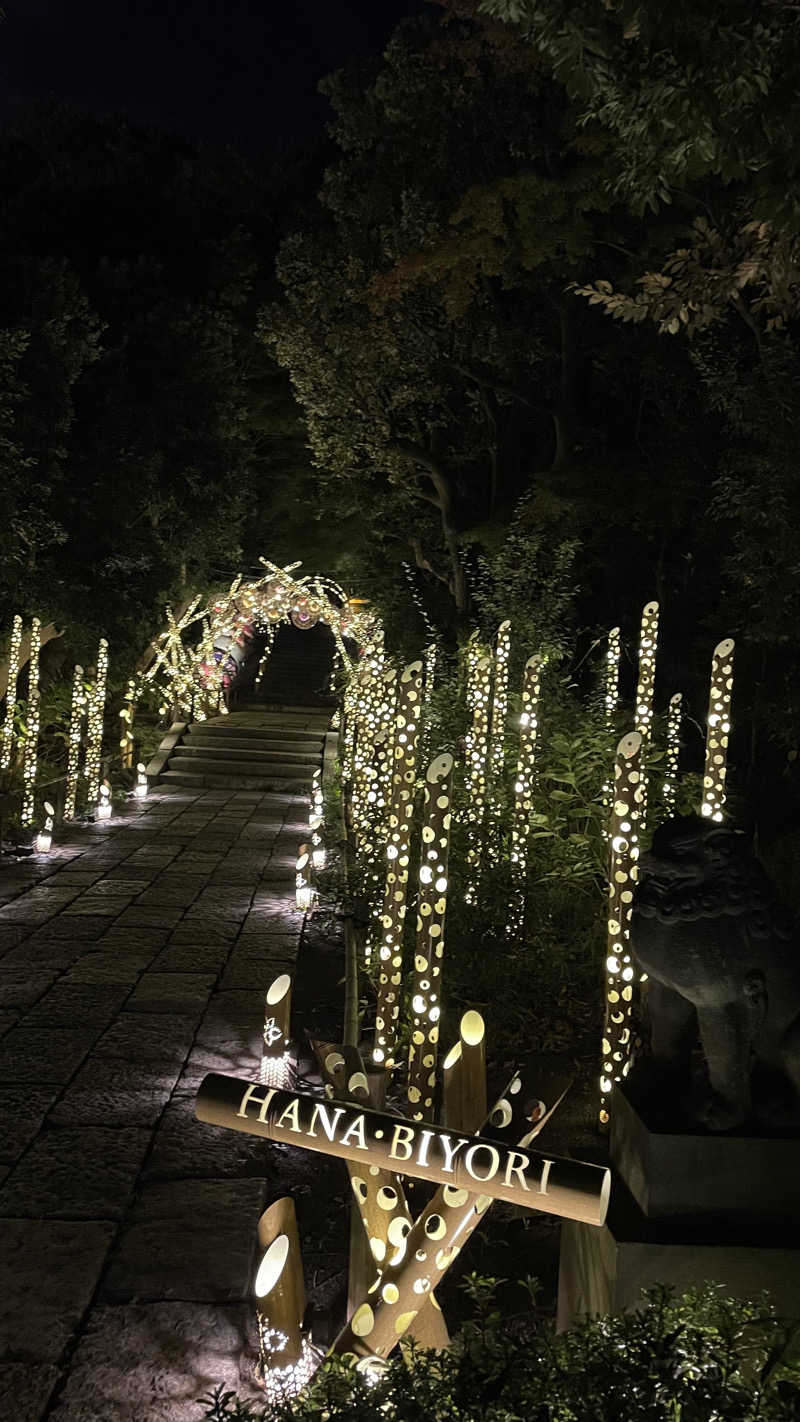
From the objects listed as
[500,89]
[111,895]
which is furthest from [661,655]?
[111,895]

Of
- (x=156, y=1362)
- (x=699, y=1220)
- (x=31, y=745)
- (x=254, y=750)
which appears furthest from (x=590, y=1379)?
(x=254, y=750)

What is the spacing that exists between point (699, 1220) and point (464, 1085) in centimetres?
92

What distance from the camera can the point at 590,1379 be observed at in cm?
172

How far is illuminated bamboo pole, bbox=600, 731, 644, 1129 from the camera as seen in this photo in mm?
3525

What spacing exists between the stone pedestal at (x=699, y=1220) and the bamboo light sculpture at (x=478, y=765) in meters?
3.42

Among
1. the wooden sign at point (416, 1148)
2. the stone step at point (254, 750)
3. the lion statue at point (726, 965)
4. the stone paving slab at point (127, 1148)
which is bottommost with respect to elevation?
the stone paving slab at point (127, 1148)

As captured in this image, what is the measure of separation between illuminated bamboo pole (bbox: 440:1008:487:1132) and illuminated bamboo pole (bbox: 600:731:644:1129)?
67 centimetres

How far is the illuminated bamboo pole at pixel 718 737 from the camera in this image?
15.1ft

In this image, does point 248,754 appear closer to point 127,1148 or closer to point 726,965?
point 127,1148

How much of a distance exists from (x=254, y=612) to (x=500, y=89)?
382 inches

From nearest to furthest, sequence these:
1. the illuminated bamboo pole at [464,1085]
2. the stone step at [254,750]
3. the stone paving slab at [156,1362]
Answer: the stone paving slab at [156,1362], the illuminated bamboo pole at [464,1085], the stone step at [254,750]

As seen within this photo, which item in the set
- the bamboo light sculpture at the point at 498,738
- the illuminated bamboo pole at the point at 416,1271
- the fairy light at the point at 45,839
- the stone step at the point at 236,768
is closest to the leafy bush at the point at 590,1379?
the illuminated bamboo pole at the point at 416,1271

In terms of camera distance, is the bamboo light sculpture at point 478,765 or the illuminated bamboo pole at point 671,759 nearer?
the illuminated bamboo pole at point 671,759

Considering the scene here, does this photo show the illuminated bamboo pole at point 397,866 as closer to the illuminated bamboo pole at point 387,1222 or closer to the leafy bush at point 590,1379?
the illuminated bamboo pole at point 387,1222
